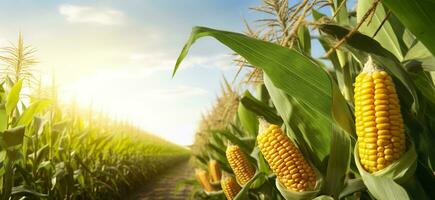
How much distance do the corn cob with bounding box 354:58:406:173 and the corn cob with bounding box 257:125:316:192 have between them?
326 millimetres

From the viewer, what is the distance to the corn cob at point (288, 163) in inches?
56.1

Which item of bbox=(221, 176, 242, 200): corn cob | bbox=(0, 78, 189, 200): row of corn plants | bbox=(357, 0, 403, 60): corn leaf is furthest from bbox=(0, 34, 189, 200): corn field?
bbox=(357, 0, 403, 60): corn leaf

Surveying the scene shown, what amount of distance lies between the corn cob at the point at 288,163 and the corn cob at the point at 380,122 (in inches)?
12.8

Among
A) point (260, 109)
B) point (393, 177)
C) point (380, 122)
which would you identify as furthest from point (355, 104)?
point (260, 109)

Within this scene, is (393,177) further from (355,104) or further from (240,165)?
(240,165)

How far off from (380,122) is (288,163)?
42 cm

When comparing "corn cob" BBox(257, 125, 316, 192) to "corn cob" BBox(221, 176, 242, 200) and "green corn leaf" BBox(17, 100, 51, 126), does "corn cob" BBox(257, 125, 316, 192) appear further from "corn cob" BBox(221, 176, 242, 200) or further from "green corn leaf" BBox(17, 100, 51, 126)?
"green corn leaf" BBox(17, 100, 51, 126)

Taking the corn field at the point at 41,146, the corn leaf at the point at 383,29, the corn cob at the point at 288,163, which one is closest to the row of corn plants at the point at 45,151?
the corn field at the point at 41,146

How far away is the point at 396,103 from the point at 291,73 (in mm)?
345

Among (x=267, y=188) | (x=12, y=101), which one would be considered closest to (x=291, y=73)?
(x=267, y=188)

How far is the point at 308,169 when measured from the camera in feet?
4.75

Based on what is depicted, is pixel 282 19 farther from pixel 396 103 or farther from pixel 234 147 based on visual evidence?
pixel 396 103

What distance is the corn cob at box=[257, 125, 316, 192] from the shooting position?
1.42 metres

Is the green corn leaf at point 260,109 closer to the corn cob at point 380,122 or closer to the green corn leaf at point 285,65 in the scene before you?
the green corn leaf at point 285,65
